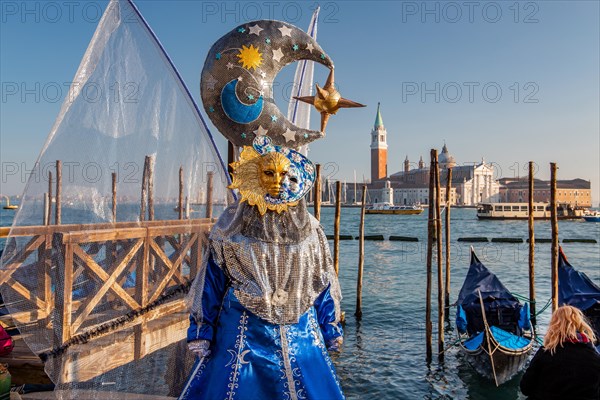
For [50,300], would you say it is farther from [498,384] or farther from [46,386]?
[498,384]

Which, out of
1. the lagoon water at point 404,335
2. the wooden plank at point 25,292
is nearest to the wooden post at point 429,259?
the lagoon water at point 404,335

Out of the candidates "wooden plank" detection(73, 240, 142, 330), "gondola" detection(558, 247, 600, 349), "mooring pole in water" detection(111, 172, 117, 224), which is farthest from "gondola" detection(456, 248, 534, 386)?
"mooring pole in water" detection(111, 172, 117, 224)

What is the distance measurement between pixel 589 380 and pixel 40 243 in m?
3.21

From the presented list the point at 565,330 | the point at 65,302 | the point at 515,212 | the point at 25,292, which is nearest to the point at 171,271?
the point at 65,302

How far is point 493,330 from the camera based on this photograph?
23.6ft

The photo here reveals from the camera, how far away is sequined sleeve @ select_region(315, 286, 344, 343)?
8.45 ft

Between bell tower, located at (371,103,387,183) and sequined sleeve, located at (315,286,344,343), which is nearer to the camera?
sequined sleeve, located at (315,286,344,343)

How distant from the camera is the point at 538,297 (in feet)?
43.3

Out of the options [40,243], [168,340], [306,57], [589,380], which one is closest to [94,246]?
[40,243]

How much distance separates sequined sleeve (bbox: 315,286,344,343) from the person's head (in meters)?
1.05

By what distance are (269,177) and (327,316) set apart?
804mm

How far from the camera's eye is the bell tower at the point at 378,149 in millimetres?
105250

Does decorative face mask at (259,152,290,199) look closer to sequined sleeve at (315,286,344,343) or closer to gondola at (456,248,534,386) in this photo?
sequined sleeve at (315,286,344,343)

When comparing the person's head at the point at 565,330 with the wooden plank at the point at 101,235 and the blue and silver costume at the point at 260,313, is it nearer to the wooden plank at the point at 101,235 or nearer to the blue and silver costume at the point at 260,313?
the blue and silver costume at the point at 260,313
